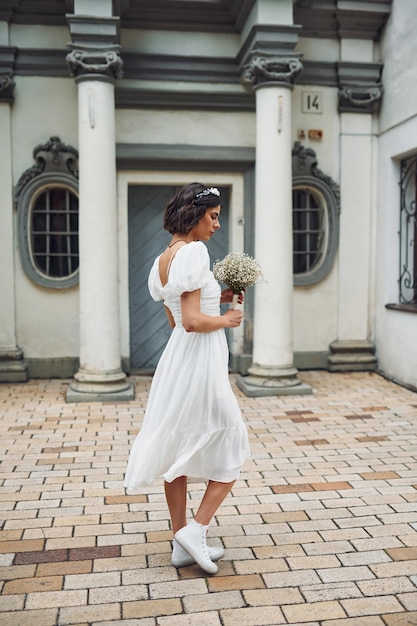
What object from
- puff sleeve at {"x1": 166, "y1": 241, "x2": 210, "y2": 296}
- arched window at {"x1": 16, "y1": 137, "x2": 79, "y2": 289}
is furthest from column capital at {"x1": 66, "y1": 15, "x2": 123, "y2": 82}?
puff sleeve at {"x1": 166, "y1": 241, "x2": 210, "y2": 296}

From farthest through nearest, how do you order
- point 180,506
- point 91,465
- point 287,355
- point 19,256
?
point 19,256 < point 287,355 < point 91,465 < point 180,506

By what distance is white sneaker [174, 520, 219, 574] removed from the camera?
11.4ft

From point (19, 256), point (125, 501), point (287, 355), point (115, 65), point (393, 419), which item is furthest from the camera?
point (19, 256)

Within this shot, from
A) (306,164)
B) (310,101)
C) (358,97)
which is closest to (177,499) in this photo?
(306,164)

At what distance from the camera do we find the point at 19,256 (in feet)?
28.6

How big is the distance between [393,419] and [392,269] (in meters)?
2.64

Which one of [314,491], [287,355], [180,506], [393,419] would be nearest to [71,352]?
[287,355]

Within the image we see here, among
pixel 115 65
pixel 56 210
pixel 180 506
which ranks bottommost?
pixel 180 506

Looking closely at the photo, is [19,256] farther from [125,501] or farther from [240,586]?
[240,586]

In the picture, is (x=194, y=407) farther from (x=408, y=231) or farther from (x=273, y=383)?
(x=408, y=231)

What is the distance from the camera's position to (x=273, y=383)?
8.02 m

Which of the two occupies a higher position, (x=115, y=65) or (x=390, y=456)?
(x=115, y=65)

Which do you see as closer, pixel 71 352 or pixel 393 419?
pixel 393 419

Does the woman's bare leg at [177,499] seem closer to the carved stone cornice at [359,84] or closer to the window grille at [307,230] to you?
the window grille at [307,230]
